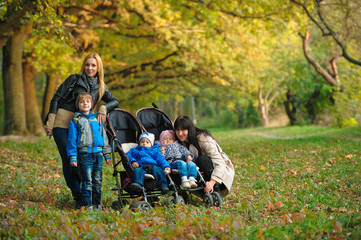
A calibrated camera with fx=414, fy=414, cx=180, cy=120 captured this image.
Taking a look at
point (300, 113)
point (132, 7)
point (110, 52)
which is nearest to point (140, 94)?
point (110, 52)

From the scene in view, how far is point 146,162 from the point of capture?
235 inches

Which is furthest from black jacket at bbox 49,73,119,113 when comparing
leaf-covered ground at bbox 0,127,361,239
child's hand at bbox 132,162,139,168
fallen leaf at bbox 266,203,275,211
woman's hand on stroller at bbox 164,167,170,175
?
fallen leaf at bbox 266,203,275,211

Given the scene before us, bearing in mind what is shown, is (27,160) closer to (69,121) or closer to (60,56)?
(69,121)

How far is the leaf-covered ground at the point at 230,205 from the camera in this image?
394 cm

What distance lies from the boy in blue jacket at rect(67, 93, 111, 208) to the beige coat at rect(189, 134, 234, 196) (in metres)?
1.45

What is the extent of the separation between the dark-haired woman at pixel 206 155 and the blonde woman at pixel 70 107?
3.97 ft

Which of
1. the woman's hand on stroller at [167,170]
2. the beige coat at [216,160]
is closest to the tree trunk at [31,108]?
the beige coat at [216,160]

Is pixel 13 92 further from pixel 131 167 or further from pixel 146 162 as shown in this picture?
pixel 131 167

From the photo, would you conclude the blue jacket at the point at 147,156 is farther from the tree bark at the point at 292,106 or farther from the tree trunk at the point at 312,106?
the tree bark at the point at 292,106

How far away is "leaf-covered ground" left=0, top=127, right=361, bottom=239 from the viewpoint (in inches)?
155

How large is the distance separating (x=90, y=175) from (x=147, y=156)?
856 millimetres

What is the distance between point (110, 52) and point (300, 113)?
69.7 ft

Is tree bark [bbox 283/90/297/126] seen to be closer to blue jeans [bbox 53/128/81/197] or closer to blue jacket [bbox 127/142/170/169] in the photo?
blue jacket [bbox 127/142/170/169]

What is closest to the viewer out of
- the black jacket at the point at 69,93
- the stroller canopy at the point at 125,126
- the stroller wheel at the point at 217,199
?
the black jacket at the point at 69,93
